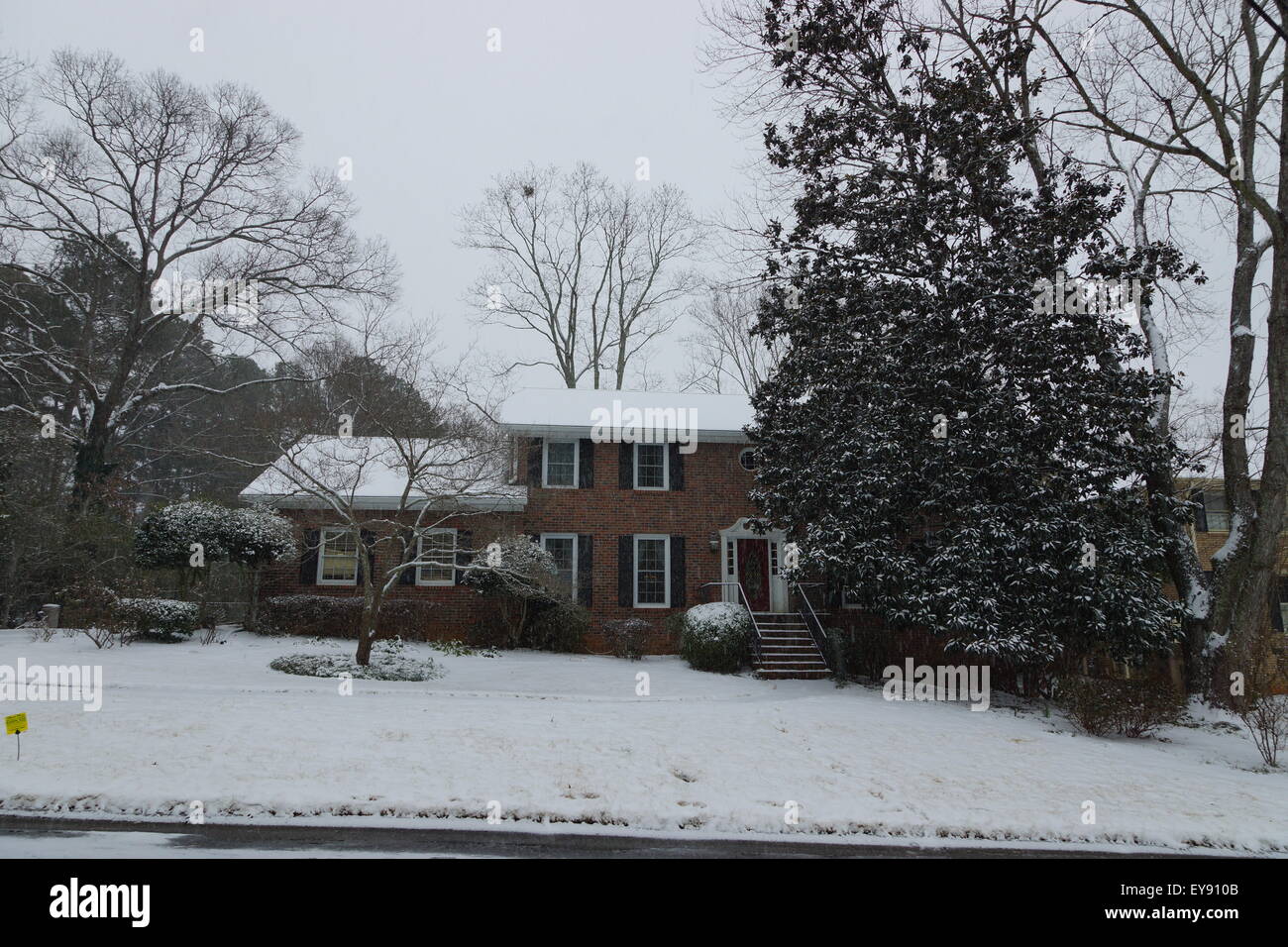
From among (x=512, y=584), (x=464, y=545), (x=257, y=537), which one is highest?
(x=257, y=537)

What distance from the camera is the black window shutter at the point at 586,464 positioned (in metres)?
17.9

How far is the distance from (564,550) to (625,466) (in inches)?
102

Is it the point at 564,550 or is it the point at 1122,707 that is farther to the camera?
the point at 564,550

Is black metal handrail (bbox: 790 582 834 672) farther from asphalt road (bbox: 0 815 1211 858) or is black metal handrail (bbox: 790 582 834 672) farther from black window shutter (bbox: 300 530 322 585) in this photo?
black window shutter (bbox: 300 530 322 585)

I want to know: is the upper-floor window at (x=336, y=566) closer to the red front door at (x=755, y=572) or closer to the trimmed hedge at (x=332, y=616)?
the trimmed hedge at (x=332, y=616)

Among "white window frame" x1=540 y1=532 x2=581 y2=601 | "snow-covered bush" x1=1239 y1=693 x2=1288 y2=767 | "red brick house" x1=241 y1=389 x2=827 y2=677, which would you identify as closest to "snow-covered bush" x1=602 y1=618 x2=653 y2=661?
"red brick house" x1=241 y1=389 x2=827 y2=677

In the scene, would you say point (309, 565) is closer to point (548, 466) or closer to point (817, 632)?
point (548, 466)

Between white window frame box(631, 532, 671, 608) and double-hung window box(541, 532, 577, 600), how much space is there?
1455 mm

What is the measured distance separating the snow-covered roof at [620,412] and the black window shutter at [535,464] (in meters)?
0.23

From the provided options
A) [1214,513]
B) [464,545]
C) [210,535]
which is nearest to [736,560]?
[464,545]

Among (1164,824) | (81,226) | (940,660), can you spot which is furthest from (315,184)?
(1164,824)

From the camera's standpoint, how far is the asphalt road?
5383 millimetres

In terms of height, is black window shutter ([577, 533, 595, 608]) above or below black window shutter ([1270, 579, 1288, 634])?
above

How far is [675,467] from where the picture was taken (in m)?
18.2
